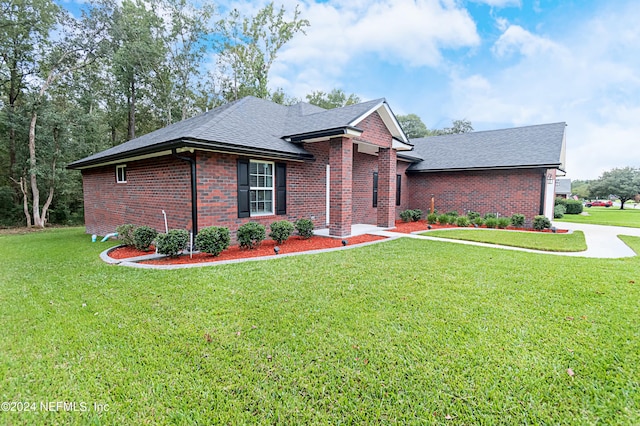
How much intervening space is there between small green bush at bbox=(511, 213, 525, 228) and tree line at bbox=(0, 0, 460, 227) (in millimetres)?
20926

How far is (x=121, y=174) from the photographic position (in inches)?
424

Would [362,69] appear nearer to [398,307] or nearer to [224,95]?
[224,95]

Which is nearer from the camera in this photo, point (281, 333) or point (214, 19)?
point (281, 333)

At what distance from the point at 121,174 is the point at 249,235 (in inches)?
266

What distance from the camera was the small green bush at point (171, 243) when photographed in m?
6.47

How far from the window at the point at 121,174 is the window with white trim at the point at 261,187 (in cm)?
530

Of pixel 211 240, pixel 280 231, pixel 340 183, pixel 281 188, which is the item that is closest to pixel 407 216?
pixel 340 183

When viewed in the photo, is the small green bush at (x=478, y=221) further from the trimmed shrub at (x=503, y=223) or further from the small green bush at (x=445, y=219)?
the small green bush at (x=445, y=219)

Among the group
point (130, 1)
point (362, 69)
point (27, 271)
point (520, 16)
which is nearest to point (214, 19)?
point (130, 1)

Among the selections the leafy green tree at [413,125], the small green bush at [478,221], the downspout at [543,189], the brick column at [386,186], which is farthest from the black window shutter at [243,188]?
the leafy green tree at [413,125]

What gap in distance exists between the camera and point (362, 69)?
21875mm

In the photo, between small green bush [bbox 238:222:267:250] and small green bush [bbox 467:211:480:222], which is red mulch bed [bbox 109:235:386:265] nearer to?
small green bush [bbox 238:222:267:250]

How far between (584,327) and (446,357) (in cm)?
194

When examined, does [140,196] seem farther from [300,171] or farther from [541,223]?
[541,223]
